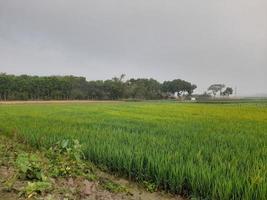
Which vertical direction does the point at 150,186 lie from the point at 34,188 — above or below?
below

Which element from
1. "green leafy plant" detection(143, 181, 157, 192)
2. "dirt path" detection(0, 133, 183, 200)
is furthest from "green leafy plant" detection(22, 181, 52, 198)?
"green leafy plant" detection(143, 181, 157, 192)

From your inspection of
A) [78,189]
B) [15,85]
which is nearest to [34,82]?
[15,85]

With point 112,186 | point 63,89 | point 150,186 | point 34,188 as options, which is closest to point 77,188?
point 112,186

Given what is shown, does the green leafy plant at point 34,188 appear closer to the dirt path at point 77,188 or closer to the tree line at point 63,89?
the dirt path at point 77,188

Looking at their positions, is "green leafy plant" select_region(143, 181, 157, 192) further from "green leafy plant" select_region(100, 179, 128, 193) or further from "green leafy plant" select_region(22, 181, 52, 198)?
"green leafy plant" select_region(22, 181, 52, 198)

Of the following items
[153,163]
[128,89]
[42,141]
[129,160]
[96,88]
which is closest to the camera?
[153,163]

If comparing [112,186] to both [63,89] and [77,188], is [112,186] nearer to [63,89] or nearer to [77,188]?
[77,188]

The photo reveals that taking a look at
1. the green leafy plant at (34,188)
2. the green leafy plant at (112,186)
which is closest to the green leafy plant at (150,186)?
the green leafy plant at (112,186)

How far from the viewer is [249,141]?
9.58 m

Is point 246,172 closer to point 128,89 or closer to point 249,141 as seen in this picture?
point 249,141

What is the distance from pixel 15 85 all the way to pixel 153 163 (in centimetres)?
6979

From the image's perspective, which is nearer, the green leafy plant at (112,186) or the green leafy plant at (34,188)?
the green leafy plant at (34,188)

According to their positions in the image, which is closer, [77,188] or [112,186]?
[77,188]

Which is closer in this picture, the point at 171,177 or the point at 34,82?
the point at 171,177
